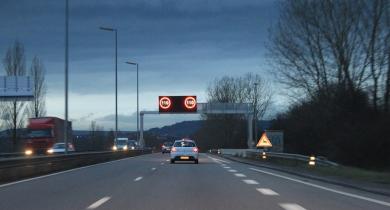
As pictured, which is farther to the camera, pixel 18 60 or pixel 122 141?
pixel 122 141

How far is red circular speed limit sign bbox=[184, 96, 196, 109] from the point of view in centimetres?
7412

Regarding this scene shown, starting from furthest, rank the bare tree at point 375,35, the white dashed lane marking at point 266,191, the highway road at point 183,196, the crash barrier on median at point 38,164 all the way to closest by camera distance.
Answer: the bare tree at point 375,35, the crash barrier on median at point 38,164, the white dashed lane marking at point 266,191, the highway road at point 183,196

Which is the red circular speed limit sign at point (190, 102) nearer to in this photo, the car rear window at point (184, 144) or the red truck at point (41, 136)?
the red truck at point (41, 136)

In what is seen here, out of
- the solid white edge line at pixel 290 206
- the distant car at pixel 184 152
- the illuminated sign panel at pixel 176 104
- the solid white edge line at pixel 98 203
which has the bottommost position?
the solid white edge line at pixel 290 206

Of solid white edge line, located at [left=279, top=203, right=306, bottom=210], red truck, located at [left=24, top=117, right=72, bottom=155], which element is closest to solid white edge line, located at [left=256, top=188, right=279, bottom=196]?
solid white edge line, located at [left=279, top=203, right=306, bottom=210]

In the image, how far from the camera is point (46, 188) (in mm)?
20391

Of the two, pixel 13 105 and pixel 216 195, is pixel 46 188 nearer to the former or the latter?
pixel 216 195

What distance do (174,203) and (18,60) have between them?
5849cm

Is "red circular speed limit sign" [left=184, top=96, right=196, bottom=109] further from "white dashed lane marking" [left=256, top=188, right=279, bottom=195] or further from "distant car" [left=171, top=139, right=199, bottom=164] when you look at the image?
"white dashed lane marking" [left=256, top=188, right=279, bottom=195]

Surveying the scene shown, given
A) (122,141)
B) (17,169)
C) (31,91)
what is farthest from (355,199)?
(122,141)

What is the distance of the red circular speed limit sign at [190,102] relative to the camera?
74125 millimetres

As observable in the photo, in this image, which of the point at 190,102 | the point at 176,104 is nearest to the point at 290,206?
the point at 190,102

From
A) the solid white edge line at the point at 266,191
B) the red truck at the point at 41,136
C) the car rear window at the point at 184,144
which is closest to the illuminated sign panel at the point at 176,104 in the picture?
the red truck at the point at 41,136

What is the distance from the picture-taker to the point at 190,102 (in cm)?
7438
